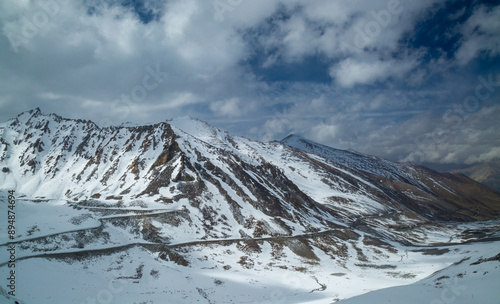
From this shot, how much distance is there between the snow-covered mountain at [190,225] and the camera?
52500 millimetres

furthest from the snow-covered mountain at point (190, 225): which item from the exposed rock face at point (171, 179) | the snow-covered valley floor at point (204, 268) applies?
the exposed rock face at point (171, 179)

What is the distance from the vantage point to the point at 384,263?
75.2 metres

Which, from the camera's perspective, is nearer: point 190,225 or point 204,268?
point 204,268

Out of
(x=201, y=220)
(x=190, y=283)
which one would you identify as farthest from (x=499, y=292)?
(x=201, y=220)

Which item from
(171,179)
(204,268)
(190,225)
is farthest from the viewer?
(171,179)

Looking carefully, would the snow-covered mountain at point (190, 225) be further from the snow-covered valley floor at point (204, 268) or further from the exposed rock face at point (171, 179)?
the exposed rock face at point (171, 179)

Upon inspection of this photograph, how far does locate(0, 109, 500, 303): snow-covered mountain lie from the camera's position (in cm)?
5250

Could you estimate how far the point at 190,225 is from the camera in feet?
274

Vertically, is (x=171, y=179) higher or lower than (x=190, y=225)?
higher

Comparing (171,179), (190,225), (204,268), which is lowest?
(204,268)

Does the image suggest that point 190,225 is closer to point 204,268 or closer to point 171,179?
point 204,268

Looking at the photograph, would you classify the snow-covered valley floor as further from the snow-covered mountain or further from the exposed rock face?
the exposed rock face

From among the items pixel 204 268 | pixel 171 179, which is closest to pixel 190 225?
pixel 204 268

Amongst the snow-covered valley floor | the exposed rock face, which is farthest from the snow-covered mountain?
the exposed rock face
